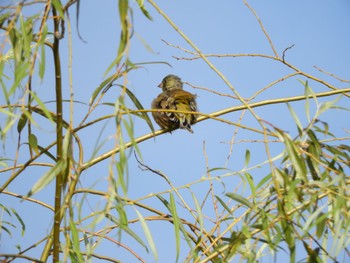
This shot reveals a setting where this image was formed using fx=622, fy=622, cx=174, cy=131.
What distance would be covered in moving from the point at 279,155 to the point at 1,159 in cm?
166

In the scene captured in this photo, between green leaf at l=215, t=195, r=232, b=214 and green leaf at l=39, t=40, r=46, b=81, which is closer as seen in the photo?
green leaf at l=39, t=40, r=46, b=81

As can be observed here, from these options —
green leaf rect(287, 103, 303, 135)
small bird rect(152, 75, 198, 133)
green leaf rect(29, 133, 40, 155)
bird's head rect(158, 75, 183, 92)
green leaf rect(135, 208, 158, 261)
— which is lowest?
green leaf rect(135, 208, 158, 261)

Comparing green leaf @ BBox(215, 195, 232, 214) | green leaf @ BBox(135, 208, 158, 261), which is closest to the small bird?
green leaf @ BBox(215, 195, 232, 214)

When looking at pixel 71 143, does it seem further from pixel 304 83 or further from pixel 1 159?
pixel 1 159

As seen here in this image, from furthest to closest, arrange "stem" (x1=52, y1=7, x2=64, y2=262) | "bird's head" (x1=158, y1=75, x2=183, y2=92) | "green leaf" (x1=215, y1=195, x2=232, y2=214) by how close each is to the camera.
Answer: "bird's head" (x1=158, y1=75, x2=183, y2=92), "green leaf" (x1=215, y1=195, x2=232, y2=214), "stem" (x1=52, y1=7, x2=64, y2=262)

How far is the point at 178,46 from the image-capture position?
360cm

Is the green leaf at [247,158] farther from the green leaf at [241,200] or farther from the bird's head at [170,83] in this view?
the bird's head at [170,83]

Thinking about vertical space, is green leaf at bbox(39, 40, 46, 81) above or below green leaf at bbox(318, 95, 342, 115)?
above

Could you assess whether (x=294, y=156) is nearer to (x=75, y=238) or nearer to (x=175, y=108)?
(x=75, y=238)

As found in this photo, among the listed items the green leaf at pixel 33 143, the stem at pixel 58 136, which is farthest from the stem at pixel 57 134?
the green leaf at pixel 33 143

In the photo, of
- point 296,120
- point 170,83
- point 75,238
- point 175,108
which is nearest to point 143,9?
point 296,120

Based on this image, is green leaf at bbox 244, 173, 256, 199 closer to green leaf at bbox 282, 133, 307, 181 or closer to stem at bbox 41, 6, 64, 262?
green leaf at bbox 282, 133, 307, 181

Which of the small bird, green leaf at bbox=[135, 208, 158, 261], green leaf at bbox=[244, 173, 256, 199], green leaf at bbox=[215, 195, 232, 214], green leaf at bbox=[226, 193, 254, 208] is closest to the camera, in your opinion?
green leaf at bbox=[135, 208, 158, 261]

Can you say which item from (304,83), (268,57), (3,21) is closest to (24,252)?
(3,21)
